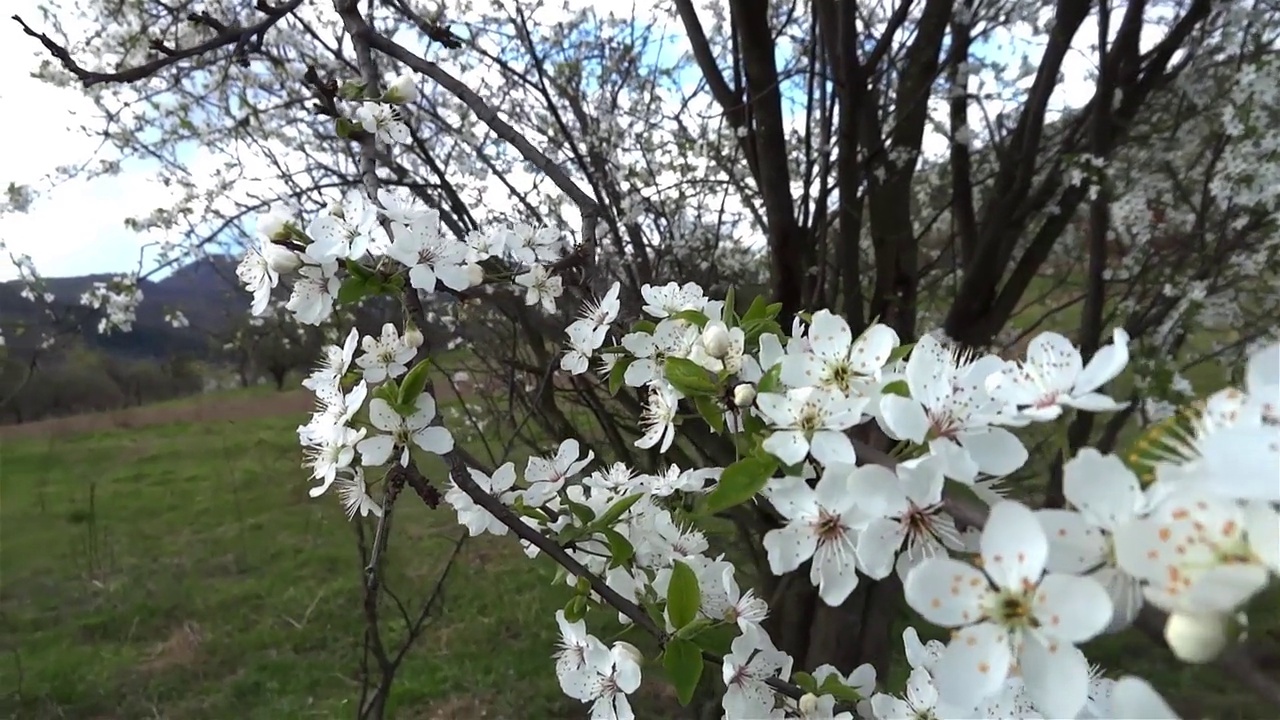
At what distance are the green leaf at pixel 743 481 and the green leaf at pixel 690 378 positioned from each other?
0.11 meters

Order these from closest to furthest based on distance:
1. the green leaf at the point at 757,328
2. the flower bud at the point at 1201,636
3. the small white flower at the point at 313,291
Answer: the flower bud at the point at 1201,636 < the green leaf at the point at 757,328 < the small white flower at the point at 313,291

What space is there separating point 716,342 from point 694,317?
0.10 m

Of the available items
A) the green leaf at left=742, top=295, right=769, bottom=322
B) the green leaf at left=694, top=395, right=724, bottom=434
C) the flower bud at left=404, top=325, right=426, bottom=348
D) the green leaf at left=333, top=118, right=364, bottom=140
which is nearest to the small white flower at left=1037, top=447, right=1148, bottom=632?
the green leaf at left=694, top=395, right=724, bottom=434

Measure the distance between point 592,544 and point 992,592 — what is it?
59 cm

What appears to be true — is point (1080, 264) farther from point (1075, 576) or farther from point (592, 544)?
point (1075, 576)

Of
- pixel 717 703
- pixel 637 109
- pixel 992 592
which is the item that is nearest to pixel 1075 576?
pixel 992 592

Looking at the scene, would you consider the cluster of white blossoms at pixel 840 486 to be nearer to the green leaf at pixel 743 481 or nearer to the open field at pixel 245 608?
the green leaf at pixel 743 481

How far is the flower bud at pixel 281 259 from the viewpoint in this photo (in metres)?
0.93

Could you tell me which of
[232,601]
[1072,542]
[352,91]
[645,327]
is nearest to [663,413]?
[645,327]

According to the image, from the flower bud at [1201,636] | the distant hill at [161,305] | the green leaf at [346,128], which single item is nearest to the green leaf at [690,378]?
the flower bud at [1201,636]

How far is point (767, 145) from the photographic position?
212 centimetres

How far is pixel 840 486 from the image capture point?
23.4 inches

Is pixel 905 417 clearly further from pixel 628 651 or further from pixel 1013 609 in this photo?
pixel 628 651

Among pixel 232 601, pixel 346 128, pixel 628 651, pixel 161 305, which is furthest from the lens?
pixel 232 601
